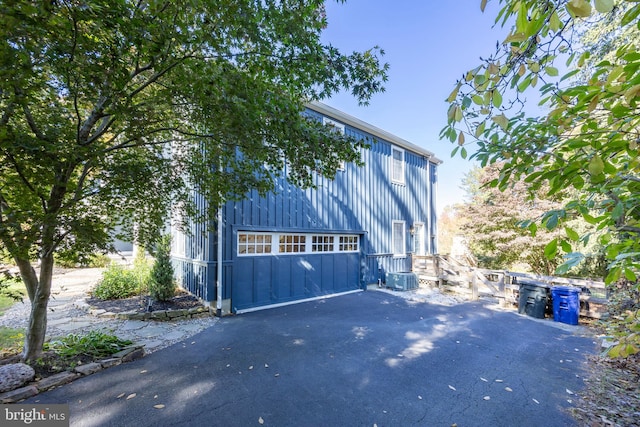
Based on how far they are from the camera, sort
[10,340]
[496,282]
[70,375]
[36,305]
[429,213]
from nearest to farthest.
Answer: [70,375] → [36,305] → [10,340] → [496,282] → [429,213]

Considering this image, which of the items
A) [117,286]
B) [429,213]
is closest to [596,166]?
[117,286]

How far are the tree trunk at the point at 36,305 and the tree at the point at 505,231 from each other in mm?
11770

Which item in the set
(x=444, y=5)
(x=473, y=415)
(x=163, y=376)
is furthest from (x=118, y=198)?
(x=444, y=5)

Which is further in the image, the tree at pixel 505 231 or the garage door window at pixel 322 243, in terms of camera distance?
the tree at pixel 505 231

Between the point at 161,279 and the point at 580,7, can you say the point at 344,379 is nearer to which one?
the point at 580,7

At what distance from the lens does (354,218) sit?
32.2 feet

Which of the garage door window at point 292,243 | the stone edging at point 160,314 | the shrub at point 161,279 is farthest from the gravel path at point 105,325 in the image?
the garage door window at point 292,243

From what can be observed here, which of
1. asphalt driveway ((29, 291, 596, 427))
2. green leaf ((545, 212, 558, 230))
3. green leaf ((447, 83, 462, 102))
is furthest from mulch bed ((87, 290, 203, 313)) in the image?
green leaf ((545, 212, 558, 230))

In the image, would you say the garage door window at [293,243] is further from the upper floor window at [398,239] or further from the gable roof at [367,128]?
the gable roof at [367,128]

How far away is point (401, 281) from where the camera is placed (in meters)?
9.80

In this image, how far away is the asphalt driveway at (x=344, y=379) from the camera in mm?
2832

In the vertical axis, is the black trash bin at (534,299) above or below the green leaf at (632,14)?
below

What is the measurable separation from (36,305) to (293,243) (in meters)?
5.31

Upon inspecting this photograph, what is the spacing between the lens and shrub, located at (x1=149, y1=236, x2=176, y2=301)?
6.63 meters
